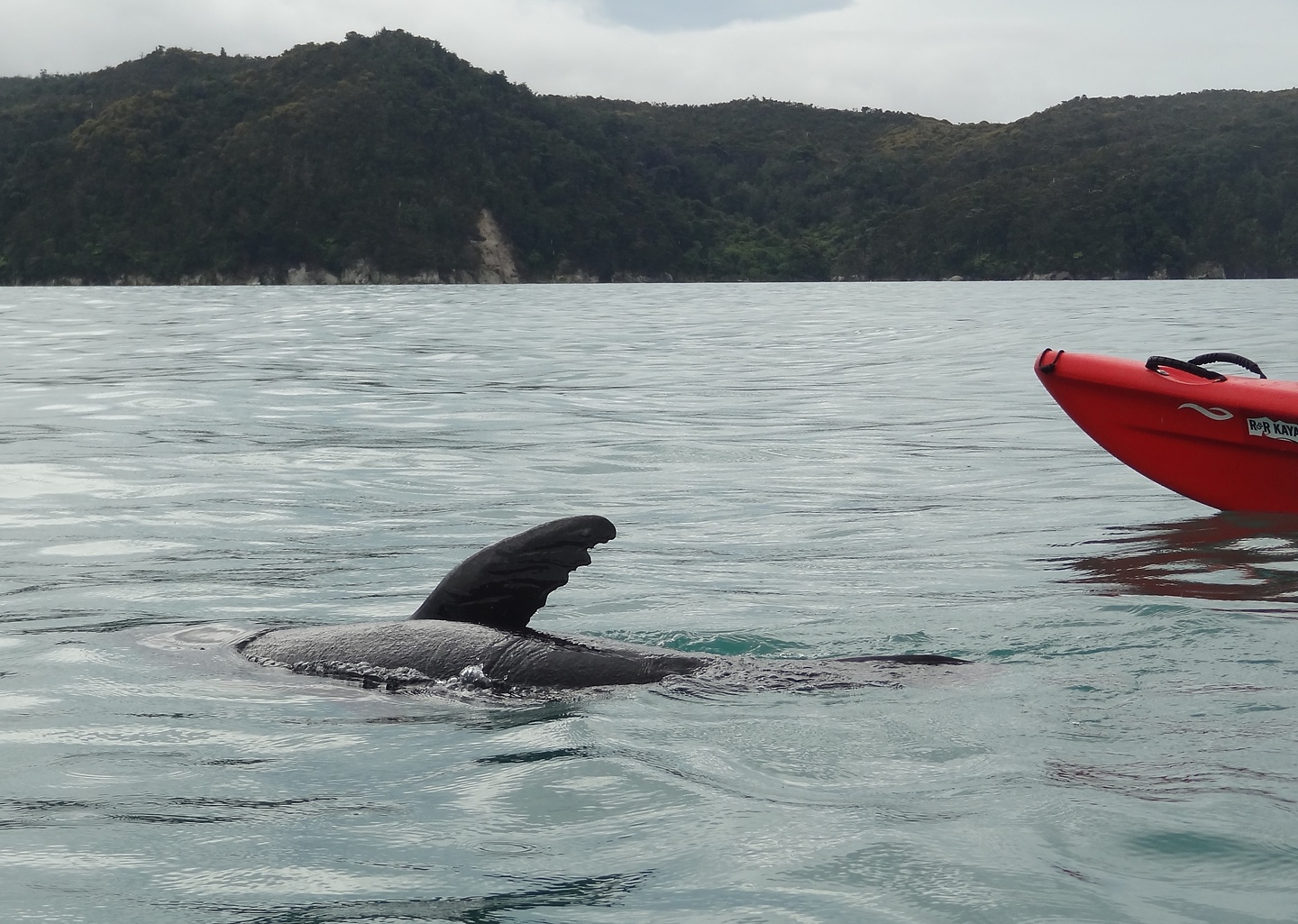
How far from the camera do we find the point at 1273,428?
8.53 metres

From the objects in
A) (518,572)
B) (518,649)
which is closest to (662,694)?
(518,649)

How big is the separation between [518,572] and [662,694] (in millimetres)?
649

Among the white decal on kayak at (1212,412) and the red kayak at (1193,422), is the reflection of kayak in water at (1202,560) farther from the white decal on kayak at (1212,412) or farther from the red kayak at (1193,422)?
the white decal on kayak at (1212,412)

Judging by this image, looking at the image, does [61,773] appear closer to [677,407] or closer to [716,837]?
[716,837]

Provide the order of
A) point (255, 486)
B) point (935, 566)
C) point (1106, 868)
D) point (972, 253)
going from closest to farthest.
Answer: point (1106, 868), point (935, 566), point (255, 486), point (972, 253)

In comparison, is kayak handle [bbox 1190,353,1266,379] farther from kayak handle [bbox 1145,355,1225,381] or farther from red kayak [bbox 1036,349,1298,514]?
kayak handle [bbox 1145,355,1225,381]

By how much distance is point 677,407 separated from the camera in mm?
15914

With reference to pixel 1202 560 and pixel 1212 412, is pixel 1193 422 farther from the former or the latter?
pixel 1202 560

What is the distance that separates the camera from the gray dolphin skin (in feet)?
16.4

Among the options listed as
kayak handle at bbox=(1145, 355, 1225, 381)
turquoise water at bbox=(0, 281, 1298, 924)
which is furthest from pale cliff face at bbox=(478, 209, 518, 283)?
kayak handle at bbox=(1145, 355, 1225, 381)

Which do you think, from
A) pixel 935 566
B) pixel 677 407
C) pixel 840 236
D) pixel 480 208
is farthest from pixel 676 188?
pixel 935 566

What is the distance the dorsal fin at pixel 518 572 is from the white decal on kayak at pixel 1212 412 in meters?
5.12

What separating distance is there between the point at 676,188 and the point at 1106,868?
127m

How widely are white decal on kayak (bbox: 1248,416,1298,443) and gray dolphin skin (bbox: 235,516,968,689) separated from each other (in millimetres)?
4261
